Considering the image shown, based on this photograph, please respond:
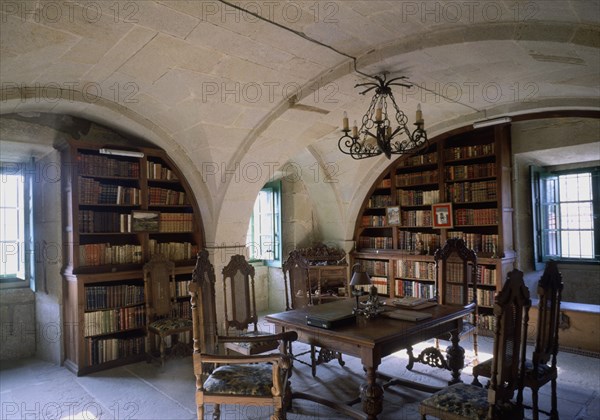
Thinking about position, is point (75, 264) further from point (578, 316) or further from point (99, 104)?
point (578, 316)

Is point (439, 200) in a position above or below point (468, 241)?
above

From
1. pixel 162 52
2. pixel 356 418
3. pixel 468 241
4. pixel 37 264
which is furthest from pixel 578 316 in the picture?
pixel 37 264

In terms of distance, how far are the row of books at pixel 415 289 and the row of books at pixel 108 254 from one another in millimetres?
3605

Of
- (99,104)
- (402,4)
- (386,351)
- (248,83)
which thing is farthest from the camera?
(99,104)

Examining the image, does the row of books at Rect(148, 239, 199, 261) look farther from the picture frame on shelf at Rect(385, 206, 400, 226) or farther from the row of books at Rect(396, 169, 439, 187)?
the row of books at Rect(396, 169, 439, 187)

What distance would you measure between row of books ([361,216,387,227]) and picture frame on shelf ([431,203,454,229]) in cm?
88

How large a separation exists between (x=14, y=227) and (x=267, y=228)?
3.50m

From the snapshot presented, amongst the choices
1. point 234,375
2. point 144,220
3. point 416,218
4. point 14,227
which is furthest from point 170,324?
point 416,218

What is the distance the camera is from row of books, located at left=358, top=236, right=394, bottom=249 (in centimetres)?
650

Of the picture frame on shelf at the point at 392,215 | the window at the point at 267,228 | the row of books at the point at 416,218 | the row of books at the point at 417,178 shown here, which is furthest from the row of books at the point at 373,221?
the window at the point at 267,228

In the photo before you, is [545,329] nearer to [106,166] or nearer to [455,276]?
[455,276]

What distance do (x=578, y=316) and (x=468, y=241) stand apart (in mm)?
1466

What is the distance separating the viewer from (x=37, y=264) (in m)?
4.89

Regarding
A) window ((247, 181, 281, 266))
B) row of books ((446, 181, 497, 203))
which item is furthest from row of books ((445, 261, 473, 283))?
window ((247, 181, 281, 266))
